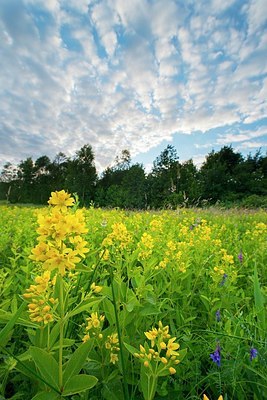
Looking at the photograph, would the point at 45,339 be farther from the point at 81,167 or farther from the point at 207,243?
the point at 81,167

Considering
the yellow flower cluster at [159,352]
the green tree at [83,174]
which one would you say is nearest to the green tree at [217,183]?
the green tree at [83,174]

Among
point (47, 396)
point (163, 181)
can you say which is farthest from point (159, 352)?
point (163, 181)

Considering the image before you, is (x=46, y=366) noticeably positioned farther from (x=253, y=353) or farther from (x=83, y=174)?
(x=83, y=174)

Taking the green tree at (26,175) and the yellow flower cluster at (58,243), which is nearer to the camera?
the yellow flower cluster at (58,243)

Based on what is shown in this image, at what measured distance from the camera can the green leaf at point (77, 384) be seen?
76cm

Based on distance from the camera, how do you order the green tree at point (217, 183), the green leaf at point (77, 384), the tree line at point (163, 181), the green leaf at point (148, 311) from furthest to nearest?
the green tree at point (217, 183), the tree line at point (163, 181), the green leaf at point (148, 311), the green leaf at point (77, 384)

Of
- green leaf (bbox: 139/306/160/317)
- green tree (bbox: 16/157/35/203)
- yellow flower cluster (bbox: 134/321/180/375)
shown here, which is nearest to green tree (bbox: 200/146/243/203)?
green leaf (bbox: 139/306/160/317)

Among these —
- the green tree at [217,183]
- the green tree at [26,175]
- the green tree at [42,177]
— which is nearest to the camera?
the green tree at [217,183]

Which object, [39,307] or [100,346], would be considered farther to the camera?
[100,346]

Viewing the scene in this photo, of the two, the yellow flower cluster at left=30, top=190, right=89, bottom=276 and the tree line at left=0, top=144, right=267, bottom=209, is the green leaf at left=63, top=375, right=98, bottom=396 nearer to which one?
the yellow flower cluster at left=30, top=190, right=89, bottom=276

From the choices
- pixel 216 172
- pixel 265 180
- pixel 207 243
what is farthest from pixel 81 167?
pixel 207 243

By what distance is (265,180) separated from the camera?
34.7m

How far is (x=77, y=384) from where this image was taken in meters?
0.78

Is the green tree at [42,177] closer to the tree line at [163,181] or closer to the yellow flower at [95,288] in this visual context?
the tree line at [163,181]
